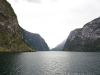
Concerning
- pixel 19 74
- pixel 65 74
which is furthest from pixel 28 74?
pixel 65 74

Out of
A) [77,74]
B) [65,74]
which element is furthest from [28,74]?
[77,74]

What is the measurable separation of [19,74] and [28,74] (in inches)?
133

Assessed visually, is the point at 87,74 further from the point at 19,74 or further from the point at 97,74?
the point at 19,74

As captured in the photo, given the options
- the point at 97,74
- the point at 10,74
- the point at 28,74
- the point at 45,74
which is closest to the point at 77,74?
the point at 97,74

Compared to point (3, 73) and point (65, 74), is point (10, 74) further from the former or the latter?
point (65, 74)

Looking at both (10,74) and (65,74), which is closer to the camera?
(10,74)

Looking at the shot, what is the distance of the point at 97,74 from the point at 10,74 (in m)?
33.4

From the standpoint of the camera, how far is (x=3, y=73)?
55.2 metres

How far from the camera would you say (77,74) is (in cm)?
5678

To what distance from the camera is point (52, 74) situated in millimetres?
57125

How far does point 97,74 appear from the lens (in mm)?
56812

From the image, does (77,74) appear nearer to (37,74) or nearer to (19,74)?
(37,74)

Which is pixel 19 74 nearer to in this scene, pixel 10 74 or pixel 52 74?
pixel 10 74

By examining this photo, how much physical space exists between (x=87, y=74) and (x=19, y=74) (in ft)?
86.6
